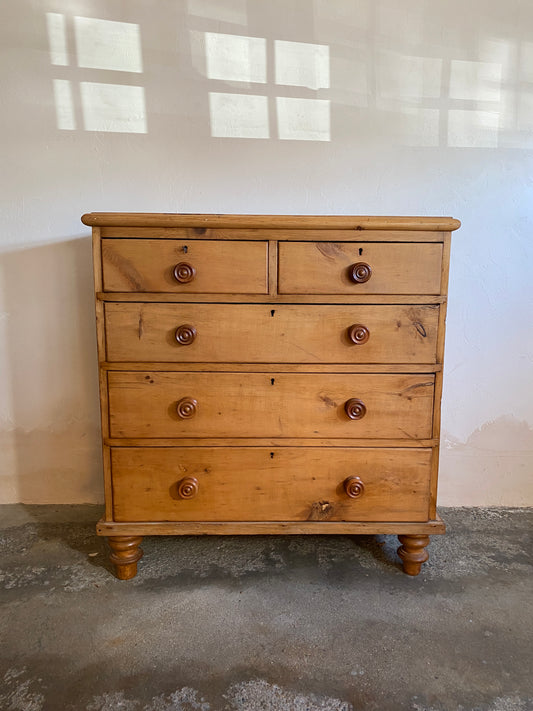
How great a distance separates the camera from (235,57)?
2.12 meters

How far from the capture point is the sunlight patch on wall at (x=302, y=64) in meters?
2.12

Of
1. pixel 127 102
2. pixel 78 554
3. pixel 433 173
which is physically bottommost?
pixel 78 554

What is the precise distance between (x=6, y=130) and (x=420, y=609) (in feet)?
8.93

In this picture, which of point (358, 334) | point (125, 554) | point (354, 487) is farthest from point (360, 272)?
point (125, 554)

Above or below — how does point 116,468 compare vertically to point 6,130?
below

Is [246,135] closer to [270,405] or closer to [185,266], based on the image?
[185,266]

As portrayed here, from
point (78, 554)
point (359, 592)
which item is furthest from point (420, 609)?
point (78, 554)

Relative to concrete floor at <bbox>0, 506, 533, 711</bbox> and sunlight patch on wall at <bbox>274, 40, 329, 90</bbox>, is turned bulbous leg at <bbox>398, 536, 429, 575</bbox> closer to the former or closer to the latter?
concrete floor at <bbox>0, 506, 533, 711</bbox>

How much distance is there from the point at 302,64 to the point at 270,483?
1911 mm

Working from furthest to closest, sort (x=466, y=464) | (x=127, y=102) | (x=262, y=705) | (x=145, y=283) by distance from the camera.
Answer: (x=466, y=464)
(x=127, y=102)
(x=145, y=283)
(x=262, y=705)

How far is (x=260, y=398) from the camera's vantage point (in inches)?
66.1

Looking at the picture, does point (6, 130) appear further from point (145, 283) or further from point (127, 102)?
point (145, 283)

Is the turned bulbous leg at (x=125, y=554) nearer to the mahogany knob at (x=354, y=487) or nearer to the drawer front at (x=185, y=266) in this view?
the mahogany knob at (x=354, y=487)

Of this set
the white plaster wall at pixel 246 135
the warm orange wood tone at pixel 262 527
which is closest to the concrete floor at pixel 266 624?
the warm orange wood tone at pixel 262 527
